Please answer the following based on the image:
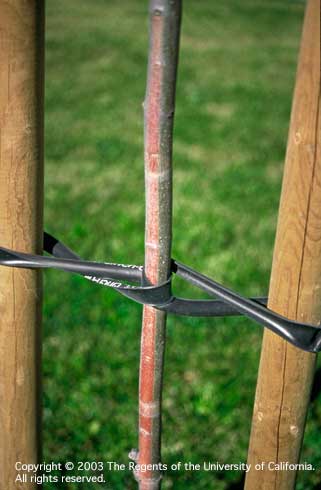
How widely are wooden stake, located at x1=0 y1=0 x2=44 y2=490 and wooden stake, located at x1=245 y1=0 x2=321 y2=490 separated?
20.6 inches

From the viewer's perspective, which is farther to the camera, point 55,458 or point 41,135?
point 55,458

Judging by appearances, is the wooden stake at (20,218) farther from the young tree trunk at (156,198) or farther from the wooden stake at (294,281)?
the wooden stake at (294,281)

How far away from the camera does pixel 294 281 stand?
4.71 feet

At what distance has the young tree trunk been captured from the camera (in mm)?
1255

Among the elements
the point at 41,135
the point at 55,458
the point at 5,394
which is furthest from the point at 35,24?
the point at 55,458

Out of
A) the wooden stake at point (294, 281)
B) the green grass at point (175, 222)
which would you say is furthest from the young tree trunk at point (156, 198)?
the green grass at point (175, 222)

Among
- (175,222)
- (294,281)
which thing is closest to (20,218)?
(294,281)

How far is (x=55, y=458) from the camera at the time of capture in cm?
272

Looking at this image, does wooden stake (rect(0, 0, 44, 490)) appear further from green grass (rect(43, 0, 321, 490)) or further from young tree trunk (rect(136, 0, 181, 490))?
green grass (rect(43, 0, 321, 490))

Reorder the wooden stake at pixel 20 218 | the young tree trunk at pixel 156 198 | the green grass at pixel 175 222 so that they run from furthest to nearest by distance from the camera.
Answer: the green grass at pixel 175 222, the wooden stake at pixel 20 218, the young tree trunk at pixel 156 198

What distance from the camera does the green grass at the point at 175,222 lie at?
2.91 m

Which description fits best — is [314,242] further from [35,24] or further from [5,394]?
[5,394]

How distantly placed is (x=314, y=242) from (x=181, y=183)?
3713 mm

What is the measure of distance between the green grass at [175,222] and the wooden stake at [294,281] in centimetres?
106
